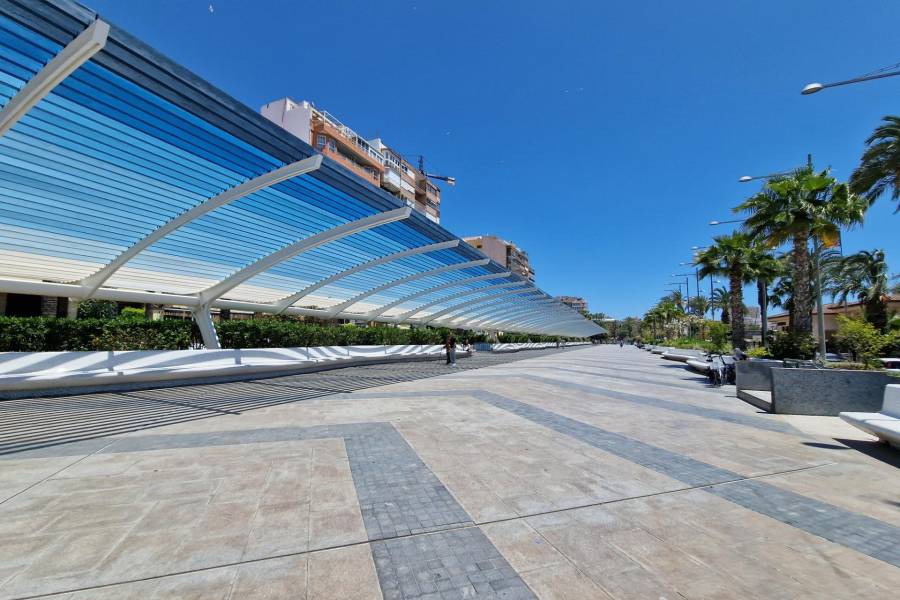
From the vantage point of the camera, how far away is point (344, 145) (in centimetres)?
3828

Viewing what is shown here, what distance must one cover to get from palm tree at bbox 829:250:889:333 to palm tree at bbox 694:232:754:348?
12.9 meters

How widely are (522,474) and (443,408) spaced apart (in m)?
3.71

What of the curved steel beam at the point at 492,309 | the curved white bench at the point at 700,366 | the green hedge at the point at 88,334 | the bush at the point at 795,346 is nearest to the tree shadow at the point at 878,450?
the bush at the point at 795,346

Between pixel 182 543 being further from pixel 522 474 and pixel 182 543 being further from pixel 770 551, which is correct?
pixel 770 551

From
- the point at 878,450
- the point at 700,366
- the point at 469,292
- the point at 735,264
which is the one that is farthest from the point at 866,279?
the point at 878,450

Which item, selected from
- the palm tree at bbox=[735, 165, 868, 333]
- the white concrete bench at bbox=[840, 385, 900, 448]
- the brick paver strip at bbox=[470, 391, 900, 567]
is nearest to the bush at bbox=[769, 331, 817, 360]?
the palm tree at bbox=[735, 165, 868, 333]

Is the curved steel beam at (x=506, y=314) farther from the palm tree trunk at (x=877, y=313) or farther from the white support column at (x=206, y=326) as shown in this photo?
the white support column at (x=206, y=326)

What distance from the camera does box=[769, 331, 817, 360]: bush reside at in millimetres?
11912

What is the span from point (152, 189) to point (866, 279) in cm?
4549

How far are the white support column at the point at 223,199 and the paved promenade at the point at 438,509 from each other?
506cm

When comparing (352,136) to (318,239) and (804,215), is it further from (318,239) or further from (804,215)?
(804,215)

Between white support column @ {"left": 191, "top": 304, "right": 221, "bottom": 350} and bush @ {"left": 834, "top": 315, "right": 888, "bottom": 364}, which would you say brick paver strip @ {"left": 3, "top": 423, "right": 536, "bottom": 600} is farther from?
bush @ {"left": 834, "top": 315, "right": 888, "bottom": 364}

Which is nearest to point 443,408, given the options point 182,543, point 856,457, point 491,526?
point 491,526

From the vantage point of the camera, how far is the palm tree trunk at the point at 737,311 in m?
19.4
